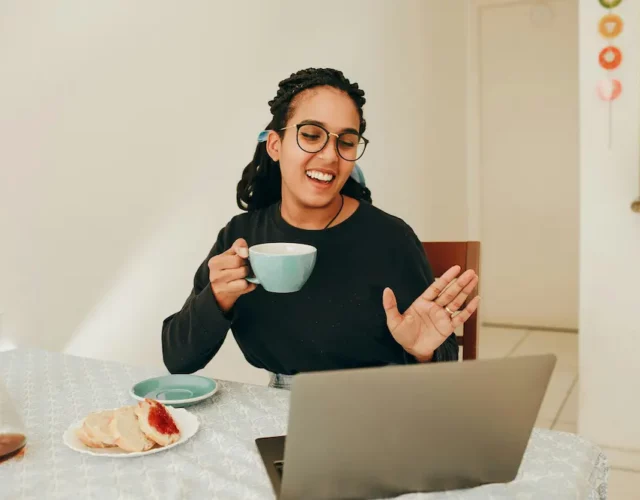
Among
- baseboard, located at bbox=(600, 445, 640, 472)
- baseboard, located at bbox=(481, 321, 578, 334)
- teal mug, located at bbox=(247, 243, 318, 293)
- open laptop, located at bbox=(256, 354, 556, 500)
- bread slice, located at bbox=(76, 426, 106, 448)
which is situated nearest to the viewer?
open laptop, located at bbox=(256, 354, 556, 500)

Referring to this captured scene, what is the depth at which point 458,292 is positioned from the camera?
43.4 inches

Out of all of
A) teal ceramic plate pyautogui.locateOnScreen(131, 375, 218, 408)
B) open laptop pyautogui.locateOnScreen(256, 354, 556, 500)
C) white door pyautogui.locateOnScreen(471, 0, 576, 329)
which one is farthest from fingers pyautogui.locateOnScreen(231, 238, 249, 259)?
white door pyautogui.locateOnScreen(471, 0, 576, 329)

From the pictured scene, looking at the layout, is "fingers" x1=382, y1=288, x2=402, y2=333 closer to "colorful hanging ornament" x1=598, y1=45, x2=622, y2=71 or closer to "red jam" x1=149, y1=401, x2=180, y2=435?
"red jam" x1=149, y1=401, x2=180, y2=435

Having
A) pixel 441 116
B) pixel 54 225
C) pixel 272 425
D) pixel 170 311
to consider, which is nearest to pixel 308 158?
pixel 272 425

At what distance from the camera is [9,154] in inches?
59.4

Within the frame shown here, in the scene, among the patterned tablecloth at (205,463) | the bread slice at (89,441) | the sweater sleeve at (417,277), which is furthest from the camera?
the sweater sleeve at (417,277)

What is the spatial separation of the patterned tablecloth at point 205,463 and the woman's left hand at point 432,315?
22cm

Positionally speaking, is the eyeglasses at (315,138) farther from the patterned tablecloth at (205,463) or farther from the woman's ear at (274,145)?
the patterned tablecloth at (205,463)

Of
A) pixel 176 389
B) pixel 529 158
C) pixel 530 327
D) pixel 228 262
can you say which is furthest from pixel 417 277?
pixel 530 327

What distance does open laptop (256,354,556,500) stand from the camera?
68 centimetres

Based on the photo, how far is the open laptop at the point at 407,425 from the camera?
2.22 feet

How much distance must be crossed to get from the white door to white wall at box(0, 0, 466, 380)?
1.77 metres

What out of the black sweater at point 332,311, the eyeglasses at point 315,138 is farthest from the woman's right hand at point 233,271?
the eyeglasses at point 315,138

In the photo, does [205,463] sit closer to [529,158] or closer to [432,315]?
[432,315]
